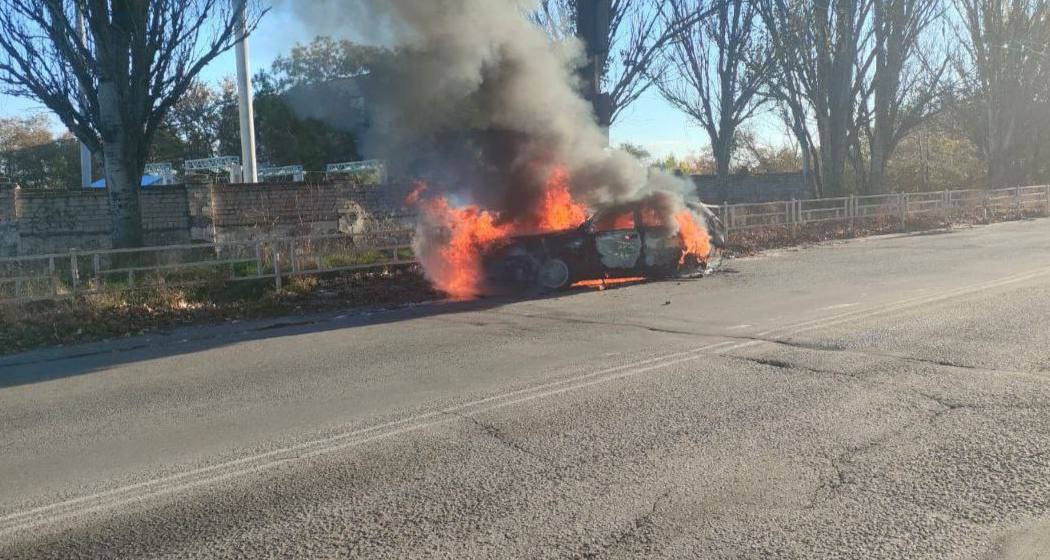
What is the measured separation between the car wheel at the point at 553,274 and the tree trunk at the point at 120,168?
775 cm

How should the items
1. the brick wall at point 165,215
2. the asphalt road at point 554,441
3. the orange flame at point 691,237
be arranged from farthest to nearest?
the brick wall at point 165,215 < the orange flame at point 691,237 < the asphalt road at point 554,441

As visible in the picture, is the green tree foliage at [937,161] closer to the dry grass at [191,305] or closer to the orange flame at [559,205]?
the orange flame at [559,205]

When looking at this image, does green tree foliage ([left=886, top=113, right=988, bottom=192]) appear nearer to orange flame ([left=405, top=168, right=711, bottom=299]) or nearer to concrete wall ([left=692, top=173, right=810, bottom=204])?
concrete wall ([left=692, top=173, right=810, bottom=204])

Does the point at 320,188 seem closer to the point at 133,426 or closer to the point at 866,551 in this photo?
the point at 133,426

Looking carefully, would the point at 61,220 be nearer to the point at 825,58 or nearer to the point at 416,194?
the point at 416,194

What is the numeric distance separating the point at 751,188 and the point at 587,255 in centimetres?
2176

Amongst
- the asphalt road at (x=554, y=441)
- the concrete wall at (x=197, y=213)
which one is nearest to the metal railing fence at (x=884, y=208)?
the concrete wall at (x=197, y=213)

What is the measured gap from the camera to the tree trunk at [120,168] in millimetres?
13062

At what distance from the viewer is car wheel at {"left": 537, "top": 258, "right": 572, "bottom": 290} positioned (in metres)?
11.9

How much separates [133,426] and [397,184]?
38.2 feet

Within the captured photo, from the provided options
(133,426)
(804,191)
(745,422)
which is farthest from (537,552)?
(804,191)

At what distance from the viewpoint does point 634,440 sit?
4453 millimetres

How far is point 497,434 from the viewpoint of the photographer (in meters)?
4.62

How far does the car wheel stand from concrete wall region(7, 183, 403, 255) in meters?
6.42
